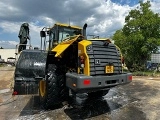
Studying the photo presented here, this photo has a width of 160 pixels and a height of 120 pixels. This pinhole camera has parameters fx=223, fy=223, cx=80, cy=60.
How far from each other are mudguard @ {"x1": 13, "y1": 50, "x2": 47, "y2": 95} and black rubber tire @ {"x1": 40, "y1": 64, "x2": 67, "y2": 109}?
0.32 meters

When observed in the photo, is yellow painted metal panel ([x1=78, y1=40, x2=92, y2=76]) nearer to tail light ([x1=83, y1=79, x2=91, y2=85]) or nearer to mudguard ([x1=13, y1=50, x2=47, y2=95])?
tail light ([x1=83, y1=79, x2=91, y2=85])

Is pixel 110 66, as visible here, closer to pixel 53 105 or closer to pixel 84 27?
pixel 53 105

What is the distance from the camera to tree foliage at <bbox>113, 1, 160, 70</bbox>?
20969 mm

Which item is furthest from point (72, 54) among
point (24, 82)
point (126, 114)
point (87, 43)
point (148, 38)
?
point (148, 38)

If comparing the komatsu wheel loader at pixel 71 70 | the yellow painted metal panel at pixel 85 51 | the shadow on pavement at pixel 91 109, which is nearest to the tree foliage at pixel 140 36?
the shadow on pavement at pixel 91 109

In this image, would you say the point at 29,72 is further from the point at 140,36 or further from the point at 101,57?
the point at 140,36

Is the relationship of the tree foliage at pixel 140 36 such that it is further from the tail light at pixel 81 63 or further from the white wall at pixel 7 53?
the white wall at pixel 7 53

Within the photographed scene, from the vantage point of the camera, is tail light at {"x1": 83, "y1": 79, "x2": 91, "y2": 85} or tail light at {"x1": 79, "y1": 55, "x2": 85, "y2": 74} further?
tail light at {"x1": 79, "y1": 55, "x2": 85, "y2": 74}

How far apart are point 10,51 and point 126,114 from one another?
5490cm

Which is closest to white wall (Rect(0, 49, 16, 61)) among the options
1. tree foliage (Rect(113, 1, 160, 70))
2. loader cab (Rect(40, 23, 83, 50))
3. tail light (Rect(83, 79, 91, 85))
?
tree foliage (Rect(113, 1, 160, 70))

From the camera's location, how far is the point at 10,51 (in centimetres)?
5759

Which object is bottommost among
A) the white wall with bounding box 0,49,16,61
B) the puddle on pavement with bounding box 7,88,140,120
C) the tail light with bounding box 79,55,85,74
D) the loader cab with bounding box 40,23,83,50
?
the puddle on pavement with bounding box 7,88,140,120

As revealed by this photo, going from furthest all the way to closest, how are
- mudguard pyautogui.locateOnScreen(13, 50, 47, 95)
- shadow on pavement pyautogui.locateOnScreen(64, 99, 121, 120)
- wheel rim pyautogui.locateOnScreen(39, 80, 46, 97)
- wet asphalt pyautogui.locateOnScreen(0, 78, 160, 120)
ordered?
wheel rim pyautogui.locateOnScreen(39, 80, 46, 97)
mudguard pyautogui.locateOnScreen(13, 50, 47, 95)
shadow on pavement pyautogui.locateOnScreen(64, 99, 121, 120)
wet asphalt pyautogui.locateOnScreen(0, 78, 160, 120)

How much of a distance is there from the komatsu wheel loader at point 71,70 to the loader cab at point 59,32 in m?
1.06
